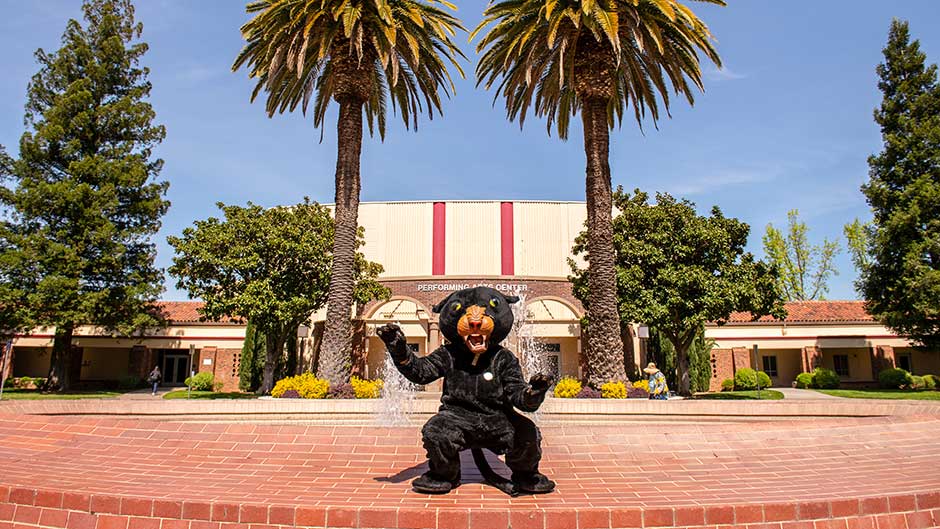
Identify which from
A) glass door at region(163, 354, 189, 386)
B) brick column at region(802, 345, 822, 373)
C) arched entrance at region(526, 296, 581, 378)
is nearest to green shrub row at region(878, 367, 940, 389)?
brick column at region(802, 345, 822, 373)

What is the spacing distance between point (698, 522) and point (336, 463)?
3.36 m

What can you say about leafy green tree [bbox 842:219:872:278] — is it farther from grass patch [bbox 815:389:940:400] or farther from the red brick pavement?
the red brick pavement

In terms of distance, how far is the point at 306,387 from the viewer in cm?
1507

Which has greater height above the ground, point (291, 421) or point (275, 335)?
point (275, 335)

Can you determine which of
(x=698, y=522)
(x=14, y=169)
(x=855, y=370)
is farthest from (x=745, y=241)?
(x=14, y=169)

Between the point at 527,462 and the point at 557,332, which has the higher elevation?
the point at 557,332

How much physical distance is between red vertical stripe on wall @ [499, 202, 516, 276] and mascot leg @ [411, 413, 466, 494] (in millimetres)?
25963

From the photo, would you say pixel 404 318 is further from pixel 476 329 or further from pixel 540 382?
pixel 540 382

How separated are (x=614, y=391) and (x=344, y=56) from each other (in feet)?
38.3

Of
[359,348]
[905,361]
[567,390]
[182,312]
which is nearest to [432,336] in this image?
[359,348]

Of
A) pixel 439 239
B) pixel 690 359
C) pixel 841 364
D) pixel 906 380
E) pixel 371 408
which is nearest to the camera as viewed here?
pixel 371 408

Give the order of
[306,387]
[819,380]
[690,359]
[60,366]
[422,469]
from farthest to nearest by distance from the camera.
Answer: [819,380] < [690,359] < [60,366] < [306,387] < [422,469]

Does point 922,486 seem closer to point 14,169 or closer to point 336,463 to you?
point 336,463

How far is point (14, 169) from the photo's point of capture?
83.9 feet
